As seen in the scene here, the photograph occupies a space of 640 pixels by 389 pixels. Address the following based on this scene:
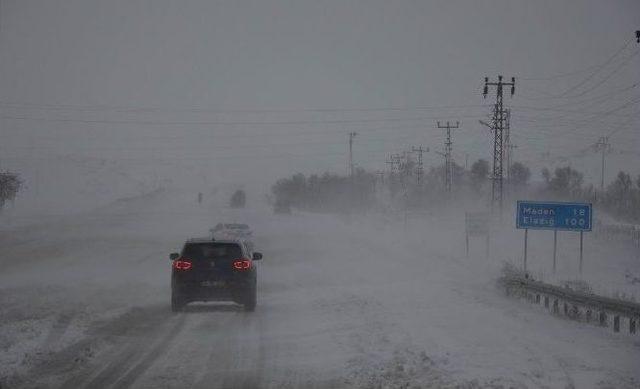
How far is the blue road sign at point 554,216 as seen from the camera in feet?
98.7

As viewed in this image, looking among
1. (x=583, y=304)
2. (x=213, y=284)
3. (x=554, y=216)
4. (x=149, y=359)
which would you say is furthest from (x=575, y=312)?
(x=554, y=216)

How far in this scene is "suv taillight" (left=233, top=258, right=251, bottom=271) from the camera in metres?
16.3

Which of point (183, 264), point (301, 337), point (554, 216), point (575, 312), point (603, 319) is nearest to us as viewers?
point (301, 337)

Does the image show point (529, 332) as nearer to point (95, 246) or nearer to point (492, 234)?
point (95, 246)

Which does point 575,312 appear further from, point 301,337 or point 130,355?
point 130,355

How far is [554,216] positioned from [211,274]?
1895 centimetres

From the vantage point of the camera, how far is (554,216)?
99.7 feet

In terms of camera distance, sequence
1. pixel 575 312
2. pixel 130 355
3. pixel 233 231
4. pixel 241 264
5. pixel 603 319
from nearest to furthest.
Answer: pixel 130 355 → pixel 241 264 → pixel 603 319 → pixel 575 312 → pixel 233 231

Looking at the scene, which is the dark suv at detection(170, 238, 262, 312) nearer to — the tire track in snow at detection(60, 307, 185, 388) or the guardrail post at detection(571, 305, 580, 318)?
the tire track in snow at detection(60, 307, 185, 388)

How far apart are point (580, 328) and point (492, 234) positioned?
1695 inches

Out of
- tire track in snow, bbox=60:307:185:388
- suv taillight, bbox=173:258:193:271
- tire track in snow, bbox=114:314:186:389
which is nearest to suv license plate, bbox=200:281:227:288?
suv taillight, bbox=173:258:193:271

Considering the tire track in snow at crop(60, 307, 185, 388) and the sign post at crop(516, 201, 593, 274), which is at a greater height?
the sign post at crop(516, 201, 593, 274)

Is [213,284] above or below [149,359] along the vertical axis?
above

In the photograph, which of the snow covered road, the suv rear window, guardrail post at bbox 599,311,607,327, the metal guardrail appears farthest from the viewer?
guardrail post at bbox 599,311,607,327
